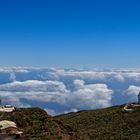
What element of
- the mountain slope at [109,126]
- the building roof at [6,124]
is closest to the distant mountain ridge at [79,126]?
the mountain slope at [109,126]

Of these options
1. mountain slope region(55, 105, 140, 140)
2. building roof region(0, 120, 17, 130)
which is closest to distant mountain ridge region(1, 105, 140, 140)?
mountain slope region(55, 105, 140, 140)

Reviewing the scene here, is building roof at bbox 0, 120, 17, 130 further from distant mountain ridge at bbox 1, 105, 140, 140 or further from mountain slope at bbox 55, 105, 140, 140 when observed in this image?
mountain slope at bbox 55, 105, 140, 140

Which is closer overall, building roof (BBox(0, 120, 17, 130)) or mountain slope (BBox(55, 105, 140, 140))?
building roof (BBox(0, 120, 17, 130))

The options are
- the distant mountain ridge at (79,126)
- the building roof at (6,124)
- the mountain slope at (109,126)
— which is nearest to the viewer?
the distant mountain ridge at (79,126)

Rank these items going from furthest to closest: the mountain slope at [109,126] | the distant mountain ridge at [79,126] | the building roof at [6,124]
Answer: the mountain slope at [109,126] < the building roof at [6,124] < the distant mountain ridge at [79,126]

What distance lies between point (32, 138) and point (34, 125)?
8.62m

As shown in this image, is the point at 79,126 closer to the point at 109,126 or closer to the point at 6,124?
the point at 109,126

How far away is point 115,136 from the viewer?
75.4 metres

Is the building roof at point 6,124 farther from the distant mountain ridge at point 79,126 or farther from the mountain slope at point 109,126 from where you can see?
the mountain slope at point 109,126

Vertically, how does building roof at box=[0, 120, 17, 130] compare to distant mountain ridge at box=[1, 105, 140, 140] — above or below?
above

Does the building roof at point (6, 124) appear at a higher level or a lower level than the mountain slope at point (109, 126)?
higher

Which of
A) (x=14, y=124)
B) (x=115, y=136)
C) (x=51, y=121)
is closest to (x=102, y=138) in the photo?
(x=115, y=136)

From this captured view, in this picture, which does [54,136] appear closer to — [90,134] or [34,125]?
[34,125]

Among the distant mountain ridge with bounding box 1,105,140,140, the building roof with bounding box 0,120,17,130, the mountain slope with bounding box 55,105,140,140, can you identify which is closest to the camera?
the distant mountain ridge with bounding box 1,105,140,140
